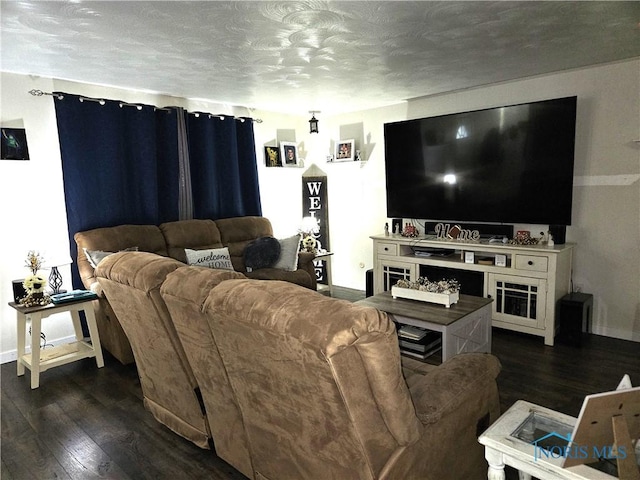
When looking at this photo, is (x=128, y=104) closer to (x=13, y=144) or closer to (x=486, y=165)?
(x=13, y=144)

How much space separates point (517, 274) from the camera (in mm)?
3641

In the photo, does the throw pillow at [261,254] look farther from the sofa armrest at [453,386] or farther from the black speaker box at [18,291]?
the sofa armrest at [453,386]

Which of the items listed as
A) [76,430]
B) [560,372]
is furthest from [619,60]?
[76,430]

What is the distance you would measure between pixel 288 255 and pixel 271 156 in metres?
1.59

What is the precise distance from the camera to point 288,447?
1.55 meters

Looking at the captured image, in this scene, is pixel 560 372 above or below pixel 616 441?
below

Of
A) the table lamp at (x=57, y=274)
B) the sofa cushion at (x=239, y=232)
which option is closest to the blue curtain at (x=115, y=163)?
the table lamp at (x=57, y=274)

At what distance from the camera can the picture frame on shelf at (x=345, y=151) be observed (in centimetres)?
532

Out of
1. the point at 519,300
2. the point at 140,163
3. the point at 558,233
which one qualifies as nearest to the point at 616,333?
the point at 519,300

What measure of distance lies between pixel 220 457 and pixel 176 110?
3484mm

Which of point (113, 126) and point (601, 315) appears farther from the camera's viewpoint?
point (113, 126)

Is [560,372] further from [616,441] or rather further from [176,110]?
[176,110]

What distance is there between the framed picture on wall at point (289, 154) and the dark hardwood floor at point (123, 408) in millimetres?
3149

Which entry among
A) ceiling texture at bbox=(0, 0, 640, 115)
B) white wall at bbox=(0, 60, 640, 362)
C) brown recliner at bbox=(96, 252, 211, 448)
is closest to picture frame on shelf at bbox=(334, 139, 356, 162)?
ceiling texture at bbox=(0, 0, 640, 115)
